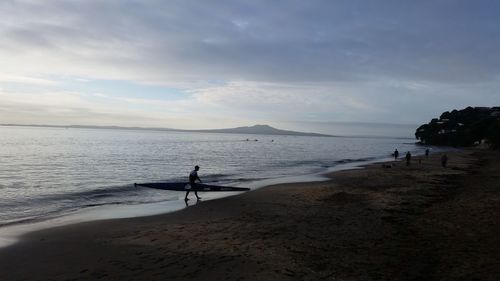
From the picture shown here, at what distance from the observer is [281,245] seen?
1083 cm

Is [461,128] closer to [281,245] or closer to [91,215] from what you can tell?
[91,215]

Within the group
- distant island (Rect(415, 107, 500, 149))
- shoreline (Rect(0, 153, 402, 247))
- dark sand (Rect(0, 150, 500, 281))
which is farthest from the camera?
distant island (Rect(415, 107, 500, 149))

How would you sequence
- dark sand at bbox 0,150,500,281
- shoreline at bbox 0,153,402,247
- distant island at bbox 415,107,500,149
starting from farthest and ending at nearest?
1. distant island at bbox 415,107,500,149
2. shoreline at bbox 0,153,402,247
3. dark sand at bbox 0,150,500,281

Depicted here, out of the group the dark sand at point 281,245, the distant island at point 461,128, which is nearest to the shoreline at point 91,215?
the dark sand at point 281,245

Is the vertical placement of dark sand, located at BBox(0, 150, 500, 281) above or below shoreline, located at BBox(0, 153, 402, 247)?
above

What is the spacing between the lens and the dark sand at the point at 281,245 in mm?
8656

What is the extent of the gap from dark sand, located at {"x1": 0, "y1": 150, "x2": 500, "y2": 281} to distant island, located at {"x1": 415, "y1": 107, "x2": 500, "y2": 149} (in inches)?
3750

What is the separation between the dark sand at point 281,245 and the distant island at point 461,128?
95258mm

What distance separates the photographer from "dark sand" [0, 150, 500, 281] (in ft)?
28.4

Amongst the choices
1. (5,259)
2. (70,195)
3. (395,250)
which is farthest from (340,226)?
(70,195)

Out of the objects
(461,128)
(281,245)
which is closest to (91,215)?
(281,245)

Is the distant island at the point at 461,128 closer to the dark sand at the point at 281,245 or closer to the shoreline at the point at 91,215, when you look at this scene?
the dark sand at the point at 281,245

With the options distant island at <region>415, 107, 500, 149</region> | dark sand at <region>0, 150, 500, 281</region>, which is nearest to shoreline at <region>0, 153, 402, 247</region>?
dark sand at <region>0, 150, 500, 281</region>

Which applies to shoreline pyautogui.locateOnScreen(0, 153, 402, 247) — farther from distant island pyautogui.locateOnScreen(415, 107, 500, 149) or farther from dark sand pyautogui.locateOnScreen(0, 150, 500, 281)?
distant island pyautogui.locateOnScreen(415, 107, 500, 149)
